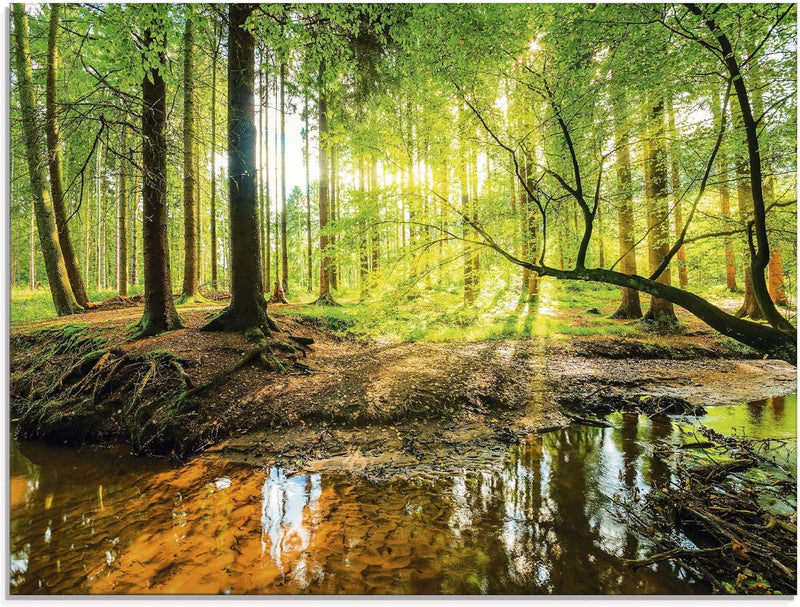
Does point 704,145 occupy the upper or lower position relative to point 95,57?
lower

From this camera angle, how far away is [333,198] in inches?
647

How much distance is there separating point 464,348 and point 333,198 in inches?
460

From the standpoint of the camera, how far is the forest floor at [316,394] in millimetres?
4055

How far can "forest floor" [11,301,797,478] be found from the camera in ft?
13.3

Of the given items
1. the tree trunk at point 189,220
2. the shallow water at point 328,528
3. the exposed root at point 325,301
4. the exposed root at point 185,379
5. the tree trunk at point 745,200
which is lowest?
the shallow water at point 328,528

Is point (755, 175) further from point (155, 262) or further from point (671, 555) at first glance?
point (155, 262)

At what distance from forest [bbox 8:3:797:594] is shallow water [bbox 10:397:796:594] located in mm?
26

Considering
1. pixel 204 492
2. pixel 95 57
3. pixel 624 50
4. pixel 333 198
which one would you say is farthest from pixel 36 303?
pixel 624 50

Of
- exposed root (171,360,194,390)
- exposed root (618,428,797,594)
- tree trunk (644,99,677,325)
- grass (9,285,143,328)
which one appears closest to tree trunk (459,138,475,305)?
tree trunk (644,99,677,325)

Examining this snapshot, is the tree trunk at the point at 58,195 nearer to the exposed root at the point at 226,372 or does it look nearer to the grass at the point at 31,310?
the grass at the point at 31,310

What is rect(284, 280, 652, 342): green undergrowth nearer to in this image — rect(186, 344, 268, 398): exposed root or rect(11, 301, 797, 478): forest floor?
rect(11, 301, 797, 478): forest floor

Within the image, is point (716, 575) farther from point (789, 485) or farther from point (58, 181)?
point (58, 181)

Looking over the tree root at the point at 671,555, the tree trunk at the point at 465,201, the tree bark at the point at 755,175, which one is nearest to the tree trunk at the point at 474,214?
the tree trunk at the point at 465,201

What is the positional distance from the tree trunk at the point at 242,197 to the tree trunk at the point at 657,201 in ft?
20.4
